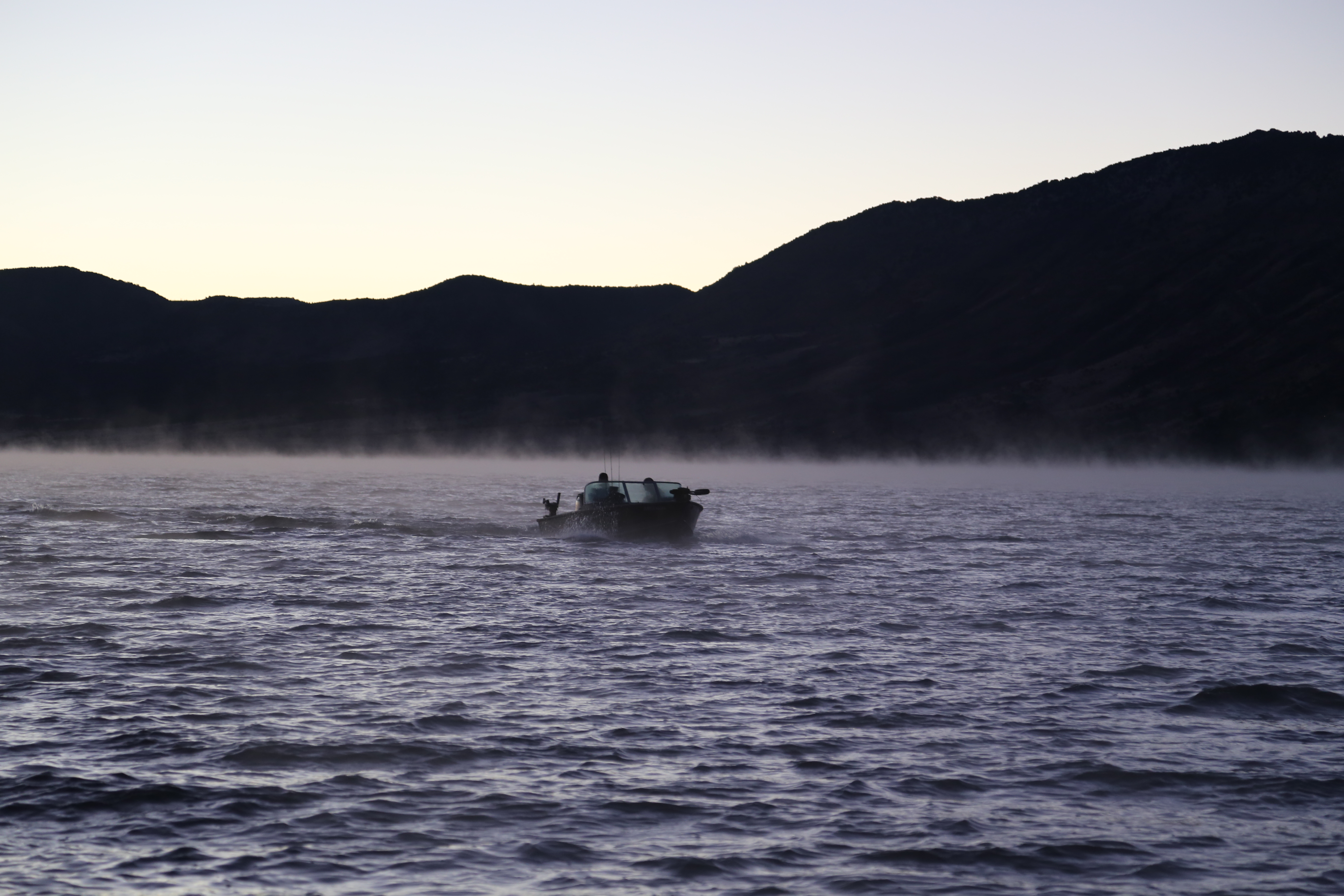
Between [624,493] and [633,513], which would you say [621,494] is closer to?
[624,493]

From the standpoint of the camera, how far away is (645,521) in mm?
44875

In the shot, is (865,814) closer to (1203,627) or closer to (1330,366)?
(1203,627)

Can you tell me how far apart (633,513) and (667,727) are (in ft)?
93.5

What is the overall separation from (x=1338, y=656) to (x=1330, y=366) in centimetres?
17314

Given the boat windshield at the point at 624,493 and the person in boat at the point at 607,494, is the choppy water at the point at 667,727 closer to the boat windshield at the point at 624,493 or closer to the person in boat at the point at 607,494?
the person in boat at the point at 607,494

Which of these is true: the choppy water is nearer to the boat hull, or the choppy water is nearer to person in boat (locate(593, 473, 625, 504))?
the boat hull

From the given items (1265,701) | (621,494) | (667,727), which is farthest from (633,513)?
(667,727)

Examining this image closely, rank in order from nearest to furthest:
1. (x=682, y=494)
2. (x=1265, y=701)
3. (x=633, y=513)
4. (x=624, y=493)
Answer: (x=1265, y=701) → (x=633, y=513) → (x=682, y=494) → (x=624, y=493)

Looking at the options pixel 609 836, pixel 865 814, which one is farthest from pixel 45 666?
pixel 865 814

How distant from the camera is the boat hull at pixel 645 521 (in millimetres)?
44719

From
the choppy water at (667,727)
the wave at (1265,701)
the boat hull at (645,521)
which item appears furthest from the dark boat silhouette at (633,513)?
the wave at (1265,701)

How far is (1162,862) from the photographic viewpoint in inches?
456

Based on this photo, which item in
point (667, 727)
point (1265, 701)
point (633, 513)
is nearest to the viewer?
point (667, 727)

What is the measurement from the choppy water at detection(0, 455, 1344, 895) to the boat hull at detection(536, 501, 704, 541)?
265 inches
